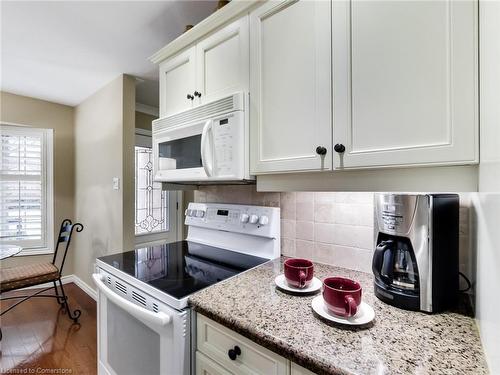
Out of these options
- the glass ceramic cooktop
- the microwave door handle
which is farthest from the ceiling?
the glass ceramic cooktop

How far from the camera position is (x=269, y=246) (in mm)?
1416

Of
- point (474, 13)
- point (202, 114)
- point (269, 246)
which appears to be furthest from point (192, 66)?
point (474, 13)

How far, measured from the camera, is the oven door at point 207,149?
119cm

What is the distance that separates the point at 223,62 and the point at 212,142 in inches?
16.9

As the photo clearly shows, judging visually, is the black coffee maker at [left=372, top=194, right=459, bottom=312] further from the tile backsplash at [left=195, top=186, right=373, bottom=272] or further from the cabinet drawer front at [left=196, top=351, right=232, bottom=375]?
the cabinet drawer front at [left=196, top=351, right=232, bottom=375]

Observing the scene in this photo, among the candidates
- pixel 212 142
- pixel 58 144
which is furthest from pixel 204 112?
pixel 58 144

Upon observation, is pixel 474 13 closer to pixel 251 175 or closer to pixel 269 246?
pixel 251 175

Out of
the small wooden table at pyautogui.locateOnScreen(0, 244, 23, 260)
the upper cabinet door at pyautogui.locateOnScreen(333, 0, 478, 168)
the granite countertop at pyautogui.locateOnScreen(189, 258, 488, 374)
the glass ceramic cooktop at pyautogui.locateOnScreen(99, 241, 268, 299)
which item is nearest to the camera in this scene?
the granite countertop at pyautogui.locateOnScreen(189, 258, 488, 374)

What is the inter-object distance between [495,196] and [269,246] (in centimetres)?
102

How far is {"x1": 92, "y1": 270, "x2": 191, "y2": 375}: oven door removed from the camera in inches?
36.1

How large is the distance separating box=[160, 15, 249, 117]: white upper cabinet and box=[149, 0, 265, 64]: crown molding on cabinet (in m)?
0.03

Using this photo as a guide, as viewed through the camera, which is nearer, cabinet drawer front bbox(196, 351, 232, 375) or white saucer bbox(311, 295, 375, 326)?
white saucer bbox(311, 295, 375, 326)

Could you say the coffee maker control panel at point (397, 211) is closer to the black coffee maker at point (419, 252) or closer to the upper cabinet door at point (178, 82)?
the black coffee maker at point (419, 252)

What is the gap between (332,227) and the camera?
1.25m
